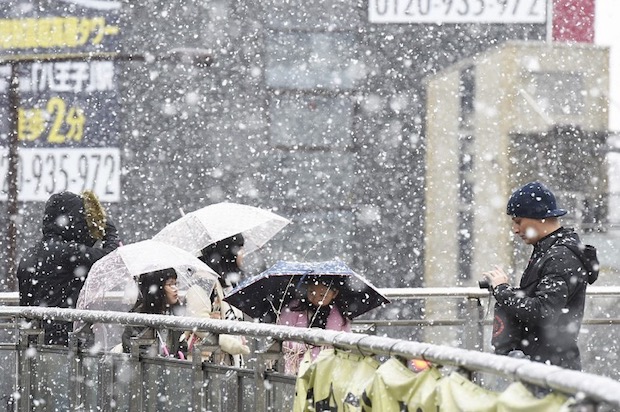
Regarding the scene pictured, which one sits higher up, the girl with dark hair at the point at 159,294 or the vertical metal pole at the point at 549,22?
the vertical metal pole at the point at 549,22

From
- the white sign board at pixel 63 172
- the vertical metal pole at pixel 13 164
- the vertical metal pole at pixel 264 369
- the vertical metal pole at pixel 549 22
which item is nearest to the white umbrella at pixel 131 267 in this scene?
the vertical metal pole at pixel 264 369

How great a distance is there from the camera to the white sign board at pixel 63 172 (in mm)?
27659

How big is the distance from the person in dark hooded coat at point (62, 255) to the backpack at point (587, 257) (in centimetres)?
310

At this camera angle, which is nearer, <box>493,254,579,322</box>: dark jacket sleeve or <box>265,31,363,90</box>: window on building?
<box>493,254,579,322</box>: dark jacket sleeve

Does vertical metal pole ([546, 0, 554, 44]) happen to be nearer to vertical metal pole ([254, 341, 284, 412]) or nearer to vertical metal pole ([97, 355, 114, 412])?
vertical metal pole ([97, 355, 114, 412])

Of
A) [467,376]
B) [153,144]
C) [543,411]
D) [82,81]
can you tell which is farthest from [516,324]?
[153,144]

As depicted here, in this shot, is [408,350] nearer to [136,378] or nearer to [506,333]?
[506,333]

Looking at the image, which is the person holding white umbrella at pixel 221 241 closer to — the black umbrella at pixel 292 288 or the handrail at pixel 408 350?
the black umbrella at pixel 292 288

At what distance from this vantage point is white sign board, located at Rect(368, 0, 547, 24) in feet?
103

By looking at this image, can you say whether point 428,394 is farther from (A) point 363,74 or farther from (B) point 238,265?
(A) point 363,74

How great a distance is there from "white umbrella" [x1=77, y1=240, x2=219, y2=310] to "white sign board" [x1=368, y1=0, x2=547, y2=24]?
941 inches

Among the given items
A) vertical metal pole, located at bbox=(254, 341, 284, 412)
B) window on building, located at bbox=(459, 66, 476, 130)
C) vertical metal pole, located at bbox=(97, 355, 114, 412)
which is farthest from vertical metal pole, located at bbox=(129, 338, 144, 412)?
window on building, located at bbox=(459, 66, 476, 130)

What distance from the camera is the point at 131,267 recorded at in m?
7.50

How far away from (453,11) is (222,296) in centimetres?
2435
